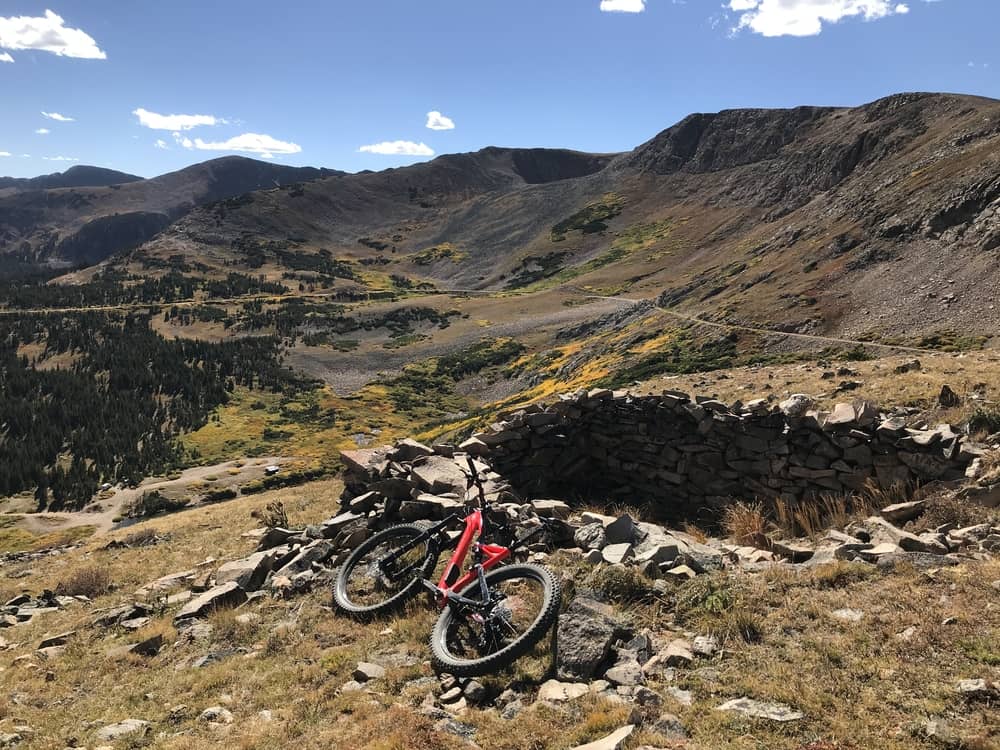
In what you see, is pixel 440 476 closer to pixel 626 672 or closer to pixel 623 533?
pixel 623 533

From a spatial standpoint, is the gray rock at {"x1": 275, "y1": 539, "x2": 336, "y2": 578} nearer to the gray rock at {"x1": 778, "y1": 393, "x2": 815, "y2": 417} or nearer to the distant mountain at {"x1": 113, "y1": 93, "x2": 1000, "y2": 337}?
the gray rock at {"x1": 778, "y1": 393, "x2": 815, "y2": 417}

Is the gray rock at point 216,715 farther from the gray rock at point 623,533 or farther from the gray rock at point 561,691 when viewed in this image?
the gray rock at point 623,533

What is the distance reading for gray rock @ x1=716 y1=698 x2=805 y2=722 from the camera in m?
5.49

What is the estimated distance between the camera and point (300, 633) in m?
9.95

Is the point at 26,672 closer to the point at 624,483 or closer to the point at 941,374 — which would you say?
the point at 624,483

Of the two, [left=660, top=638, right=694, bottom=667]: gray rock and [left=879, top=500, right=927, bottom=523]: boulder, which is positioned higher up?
[left=879, top=500, right=927, bottom=523]: boulder

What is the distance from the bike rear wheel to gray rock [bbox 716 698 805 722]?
5.31 m

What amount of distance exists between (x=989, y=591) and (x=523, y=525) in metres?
6.59

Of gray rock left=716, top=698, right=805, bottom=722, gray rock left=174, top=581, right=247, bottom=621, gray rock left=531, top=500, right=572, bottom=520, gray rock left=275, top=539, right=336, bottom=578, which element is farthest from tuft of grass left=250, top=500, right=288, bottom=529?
gray rock left=716, top=698, right=805, bottom=722

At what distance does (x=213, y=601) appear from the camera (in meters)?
12.0

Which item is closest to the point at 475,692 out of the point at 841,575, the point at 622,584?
the point at 622,584

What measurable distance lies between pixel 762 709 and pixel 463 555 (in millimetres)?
5064

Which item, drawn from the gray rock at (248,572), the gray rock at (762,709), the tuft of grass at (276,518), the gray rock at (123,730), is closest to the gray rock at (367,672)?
the gray rock at (123,730)

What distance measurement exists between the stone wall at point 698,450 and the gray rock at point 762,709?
7982mm
